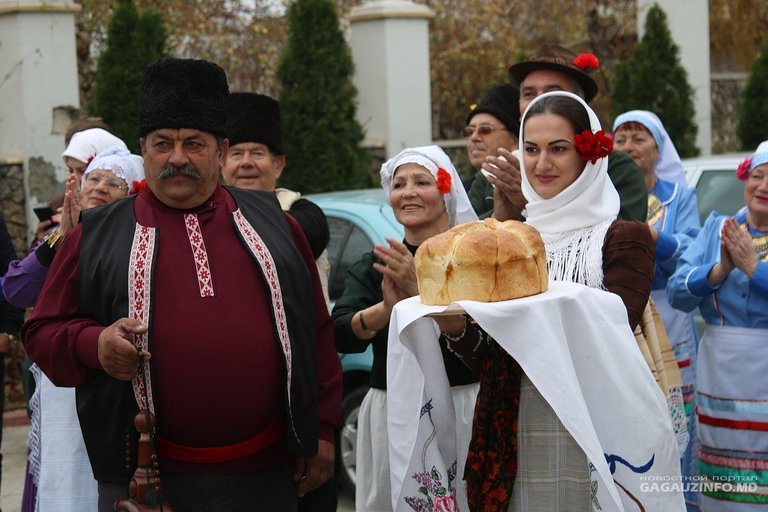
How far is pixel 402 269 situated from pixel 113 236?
1.05 m

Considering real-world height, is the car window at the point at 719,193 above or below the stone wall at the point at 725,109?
below

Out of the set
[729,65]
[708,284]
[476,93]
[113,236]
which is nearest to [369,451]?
[113,236]

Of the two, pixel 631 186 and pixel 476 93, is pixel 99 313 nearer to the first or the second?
pixel 631 186

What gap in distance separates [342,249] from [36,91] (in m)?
5.23

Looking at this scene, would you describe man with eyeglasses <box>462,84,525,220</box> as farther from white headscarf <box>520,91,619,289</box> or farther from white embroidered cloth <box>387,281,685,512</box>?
white embroidered cloth <box>387,281,685,512</box>

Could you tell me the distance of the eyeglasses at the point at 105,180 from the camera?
4578mm

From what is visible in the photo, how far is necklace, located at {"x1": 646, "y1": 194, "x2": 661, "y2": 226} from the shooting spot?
5652 millimetres

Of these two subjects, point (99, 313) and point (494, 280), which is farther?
point (99, 313)

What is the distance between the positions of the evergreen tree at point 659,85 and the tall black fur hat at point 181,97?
1014 cm

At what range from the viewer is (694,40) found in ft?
45.2

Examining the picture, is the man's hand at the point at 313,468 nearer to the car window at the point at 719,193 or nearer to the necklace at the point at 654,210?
the necklace at the point at 654,210

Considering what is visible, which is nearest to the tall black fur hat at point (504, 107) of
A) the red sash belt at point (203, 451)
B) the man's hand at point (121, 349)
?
the red sash belt at point (203, 451)

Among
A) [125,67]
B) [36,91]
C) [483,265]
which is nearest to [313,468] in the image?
[483,265]

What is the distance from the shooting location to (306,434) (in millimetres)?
3379
